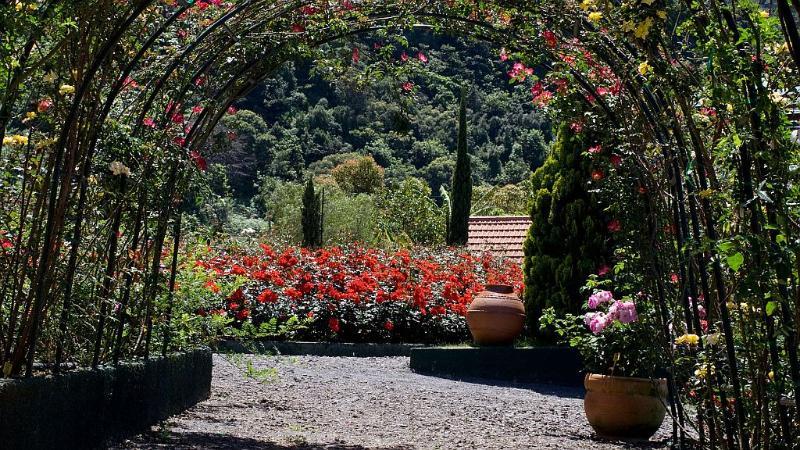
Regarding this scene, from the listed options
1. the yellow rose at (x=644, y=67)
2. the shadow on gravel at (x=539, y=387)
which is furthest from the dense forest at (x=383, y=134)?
the yellow rose at (x=644, y=67)

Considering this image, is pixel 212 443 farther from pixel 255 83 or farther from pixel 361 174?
pixel 361 174

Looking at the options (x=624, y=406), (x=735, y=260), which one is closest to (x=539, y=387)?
(x=624, y=406)

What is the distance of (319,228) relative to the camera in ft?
71.4

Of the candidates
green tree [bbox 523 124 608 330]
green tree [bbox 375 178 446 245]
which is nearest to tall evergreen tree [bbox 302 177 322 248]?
green tree [bbox 375 178 446 245]

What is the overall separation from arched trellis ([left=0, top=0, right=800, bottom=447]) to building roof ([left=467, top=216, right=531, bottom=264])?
999cm

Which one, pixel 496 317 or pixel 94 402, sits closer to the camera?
pixel 94 402

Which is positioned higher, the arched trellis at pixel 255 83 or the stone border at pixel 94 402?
the arched trellis at pixel 255 83

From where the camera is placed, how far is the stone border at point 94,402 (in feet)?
11.8

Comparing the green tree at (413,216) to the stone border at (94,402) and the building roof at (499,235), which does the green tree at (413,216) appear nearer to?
the building roof at (499,235)

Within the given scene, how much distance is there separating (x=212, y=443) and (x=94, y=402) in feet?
2.98

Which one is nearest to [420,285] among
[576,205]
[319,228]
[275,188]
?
[576,205]

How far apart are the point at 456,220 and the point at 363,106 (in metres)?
18.1

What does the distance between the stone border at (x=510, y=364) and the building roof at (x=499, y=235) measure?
6.04 m

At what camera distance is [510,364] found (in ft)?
30.8
